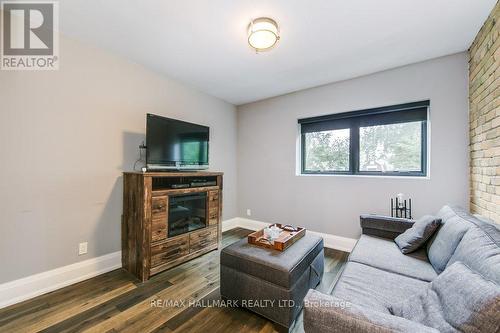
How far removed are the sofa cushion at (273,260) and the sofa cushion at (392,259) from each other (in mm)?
410

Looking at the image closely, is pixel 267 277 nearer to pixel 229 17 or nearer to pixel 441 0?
pixel 229 17

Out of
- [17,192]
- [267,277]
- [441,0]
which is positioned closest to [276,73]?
[441,0]

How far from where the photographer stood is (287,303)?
1.48 m

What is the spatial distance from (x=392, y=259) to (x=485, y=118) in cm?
155

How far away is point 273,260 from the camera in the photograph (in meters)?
1.61

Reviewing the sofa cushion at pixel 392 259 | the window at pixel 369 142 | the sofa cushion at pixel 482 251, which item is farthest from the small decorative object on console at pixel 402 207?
the sofa cushion at pixel 482 251

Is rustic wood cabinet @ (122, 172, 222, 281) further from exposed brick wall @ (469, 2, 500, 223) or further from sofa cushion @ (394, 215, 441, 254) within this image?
exposed brick wall @ (469, 2, 500, 223)

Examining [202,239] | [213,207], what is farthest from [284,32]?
[202,239]

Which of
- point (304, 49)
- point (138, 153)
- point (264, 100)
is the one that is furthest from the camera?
point (264, 100)

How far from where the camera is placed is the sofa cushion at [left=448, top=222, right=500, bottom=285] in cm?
100

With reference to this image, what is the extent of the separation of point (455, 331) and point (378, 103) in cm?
265

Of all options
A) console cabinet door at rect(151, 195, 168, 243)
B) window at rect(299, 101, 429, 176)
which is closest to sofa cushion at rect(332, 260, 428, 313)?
window at rect(299, 101, 429, 176)

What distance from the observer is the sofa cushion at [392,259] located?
1544 mm

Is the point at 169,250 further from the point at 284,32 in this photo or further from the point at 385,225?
the point at 284,32
